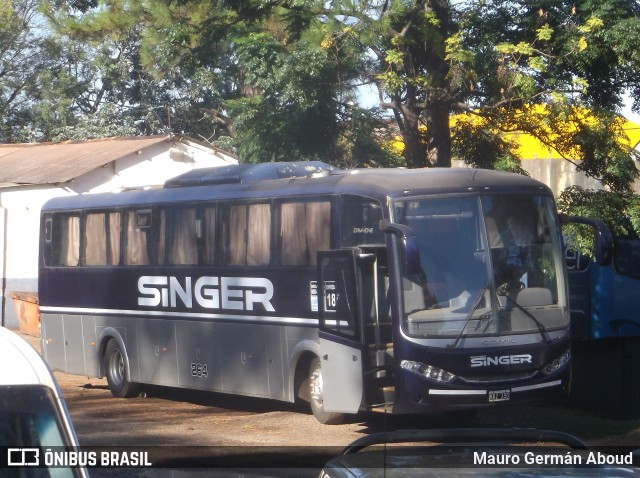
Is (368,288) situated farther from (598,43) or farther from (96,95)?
(96,95)

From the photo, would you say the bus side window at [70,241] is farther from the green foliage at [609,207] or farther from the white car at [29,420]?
the white car at [29,420]

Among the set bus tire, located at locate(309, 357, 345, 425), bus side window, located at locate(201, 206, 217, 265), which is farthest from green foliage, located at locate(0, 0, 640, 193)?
bus tire, located at locate(309, 357, 345, 425)

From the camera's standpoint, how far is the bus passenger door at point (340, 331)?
11.0 meters

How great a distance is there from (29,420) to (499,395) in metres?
7.87

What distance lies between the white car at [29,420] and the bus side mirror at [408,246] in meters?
6.79

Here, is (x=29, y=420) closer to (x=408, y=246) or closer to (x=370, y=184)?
(x=408, y=246)

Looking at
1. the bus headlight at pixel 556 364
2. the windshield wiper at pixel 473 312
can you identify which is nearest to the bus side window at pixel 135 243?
the windshield wiper at pixel 473 312

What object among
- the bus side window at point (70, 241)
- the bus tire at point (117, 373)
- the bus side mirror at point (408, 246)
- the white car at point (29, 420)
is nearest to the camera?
the white car at point (29, 420)

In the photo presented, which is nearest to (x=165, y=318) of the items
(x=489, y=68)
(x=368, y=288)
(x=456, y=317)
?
(x=368, y=288)

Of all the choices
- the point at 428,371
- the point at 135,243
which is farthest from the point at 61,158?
the point at 428,371

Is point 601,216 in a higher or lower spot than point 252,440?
higher

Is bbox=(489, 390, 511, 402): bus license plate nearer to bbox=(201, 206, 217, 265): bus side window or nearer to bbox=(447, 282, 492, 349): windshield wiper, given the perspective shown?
bbox=(447, 282, 492, 349): windshield wiper

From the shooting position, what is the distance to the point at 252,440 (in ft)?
36.7

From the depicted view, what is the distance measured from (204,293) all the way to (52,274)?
15.5 feet
